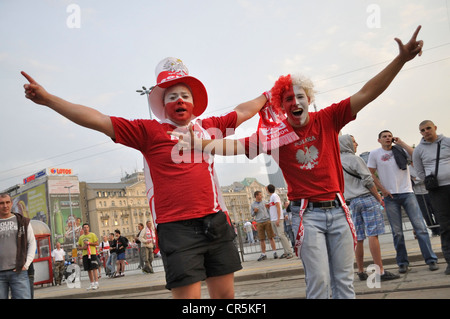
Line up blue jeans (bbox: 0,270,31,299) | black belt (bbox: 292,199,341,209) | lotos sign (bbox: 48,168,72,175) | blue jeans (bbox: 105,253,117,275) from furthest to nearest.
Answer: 1. lotos sign (bbox: 48,168,72,175)
2. blue jeans (bbox: 105,253,117,275)
3. blue jeans (bbox: 0,270,31,299)
4. black belt (bbox: 292,199,341,209)

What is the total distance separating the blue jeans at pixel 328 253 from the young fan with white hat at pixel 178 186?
1.76 feet

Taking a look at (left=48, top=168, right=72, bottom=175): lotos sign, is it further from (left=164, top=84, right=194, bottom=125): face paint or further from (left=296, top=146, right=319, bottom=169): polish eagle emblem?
(left=296, top=146, right=319, bottom=169): polish eagle emblem

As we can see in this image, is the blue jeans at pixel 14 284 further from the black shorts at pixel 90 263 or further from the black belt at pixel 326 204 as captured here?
the black shorts at pixel 90 263

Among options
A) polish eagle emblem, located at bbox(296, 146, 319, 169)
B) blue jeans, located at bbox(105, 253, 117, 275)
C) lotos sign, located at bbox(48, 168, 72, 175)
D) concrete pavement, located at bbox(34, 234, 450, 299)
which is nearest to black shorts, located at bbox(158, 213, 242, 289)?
polish eagle emblem, located at bbox(296, 146, 319, 169)

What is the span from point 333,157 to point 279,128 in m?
0.47

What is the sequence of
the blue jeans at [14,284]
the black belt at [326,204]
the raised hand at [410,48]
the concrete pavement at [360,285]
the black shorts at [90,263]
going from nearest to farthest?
the raised hand at [410,48]
the black belt at [326,204]
the concrete pavement at [360,285]
the blue jeans at [14,284]
the black shorts at [90,263]

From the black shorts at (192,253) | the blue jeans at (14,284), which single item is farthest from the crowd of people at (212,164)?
the blue jeans at (14,284)

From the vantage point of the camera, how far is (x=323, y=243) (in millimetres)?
2848

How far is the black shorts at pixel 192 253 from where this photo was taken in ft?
8.53

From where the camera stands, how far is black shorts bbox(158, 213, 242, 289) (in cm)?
260

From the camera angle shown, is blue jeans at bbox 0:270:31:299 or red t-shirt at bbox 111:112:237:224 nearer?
red t-shirt at bbox 111:112:237:224

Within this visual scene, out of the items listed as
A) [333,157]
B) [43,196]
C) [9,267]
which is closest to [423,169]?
[333,157]

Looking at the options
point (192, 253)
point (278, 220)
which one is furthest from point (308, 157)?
point (278, 220)

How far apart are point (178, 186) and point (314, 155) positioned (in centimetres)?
106
